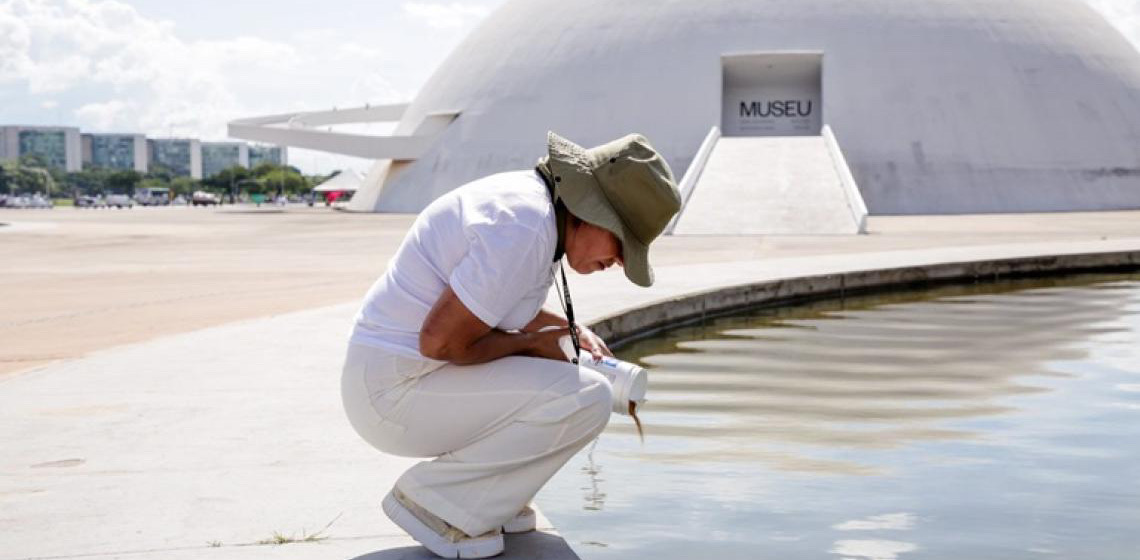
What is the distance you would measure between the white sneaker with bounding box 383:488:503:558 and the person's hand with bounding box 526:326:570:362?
0.55 meters

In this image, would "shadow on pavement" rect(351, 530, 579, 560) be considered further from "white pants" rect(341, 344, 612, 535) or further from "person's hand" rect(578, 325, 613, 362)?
"person's hand" rect(578, 325, 613, 362)

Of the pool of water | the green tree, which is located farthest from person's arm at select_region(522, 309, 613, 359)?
the green tree

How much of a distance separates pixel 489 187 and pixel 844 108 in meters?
36.6

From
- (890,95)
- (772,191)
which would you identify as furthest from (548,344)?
(890,95)

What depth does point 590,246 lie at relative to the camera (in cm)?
380

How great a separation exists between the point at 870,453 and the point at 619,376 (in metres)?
2.44

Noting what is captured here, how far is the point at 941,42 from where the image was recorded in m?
39.8

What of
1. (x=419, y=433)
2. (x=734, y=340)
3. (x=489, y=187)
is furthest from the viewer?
(x=734, y=340)

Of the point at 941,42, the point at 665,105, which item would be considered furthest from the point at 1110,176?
the point at 665,105

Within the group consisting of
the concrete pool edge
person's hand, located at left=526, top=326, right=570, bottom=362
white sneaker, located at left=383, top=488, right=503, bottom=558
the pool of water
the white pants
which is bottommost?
the concrete pool edge

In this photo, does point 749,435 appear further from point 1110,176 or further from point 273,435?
point 1110,176

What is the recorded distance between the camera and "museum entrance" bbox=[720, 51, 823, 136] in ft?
133

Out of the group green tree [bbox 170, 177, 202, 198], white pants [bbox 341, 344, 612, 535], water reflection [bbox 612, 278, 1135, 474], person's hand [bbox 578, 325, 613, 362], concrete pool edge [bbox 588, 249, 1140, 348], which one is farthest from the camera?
green tree [bbox 170, 177, 202, 198]

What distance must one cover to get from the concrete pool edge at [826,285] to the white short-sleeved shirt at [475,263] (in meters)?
5.41
